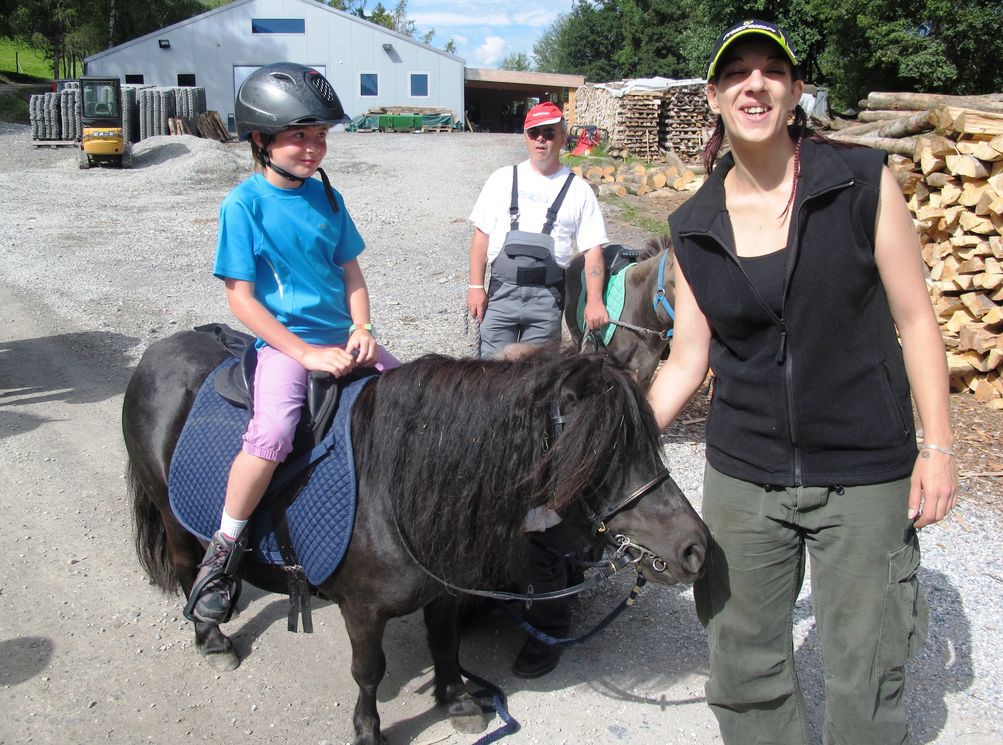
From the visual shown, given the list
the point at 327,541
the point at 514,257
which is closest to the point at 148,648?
the point at 327,541

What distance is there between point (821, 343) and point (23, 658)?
3.40 m

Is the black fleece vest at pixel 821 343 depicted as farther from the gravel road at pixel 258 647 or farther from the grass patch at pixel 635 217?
the grass patch at pixel 635 217

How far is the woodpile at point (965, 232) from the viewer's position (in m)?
6.00

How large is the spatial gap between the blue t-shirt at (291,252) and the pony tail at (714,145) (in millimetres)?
1388

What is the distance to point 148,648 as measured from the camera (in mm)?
3486

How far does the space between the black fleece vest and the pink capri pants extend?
1391 mm

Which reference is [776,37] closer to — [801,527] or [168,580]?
[801,527]

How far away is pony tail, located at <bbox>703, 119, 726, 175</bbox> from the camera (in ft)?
7.49

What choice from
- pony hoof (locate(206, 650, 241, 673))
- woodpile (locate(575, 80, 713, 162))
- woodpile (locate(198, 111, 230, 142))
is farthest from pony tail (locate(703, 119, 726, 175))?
woodpile (locate(198, 111, 230, 142))

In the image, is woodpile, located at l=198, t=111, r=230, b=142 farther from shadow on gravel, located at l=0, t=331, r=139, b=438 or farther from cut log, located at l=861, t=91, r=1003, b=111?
cut log, located at l=861, t=91, r=1003, b=111

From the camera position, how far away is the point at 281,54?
3462cm

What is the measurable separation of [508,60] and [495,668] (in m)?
109

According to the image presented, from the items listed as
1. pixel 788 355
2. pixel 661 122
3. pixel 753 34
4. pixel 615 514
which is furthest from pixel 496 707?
pixel 661 122

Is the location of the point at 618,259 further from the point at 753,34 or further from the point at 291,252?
the point at 753,34
